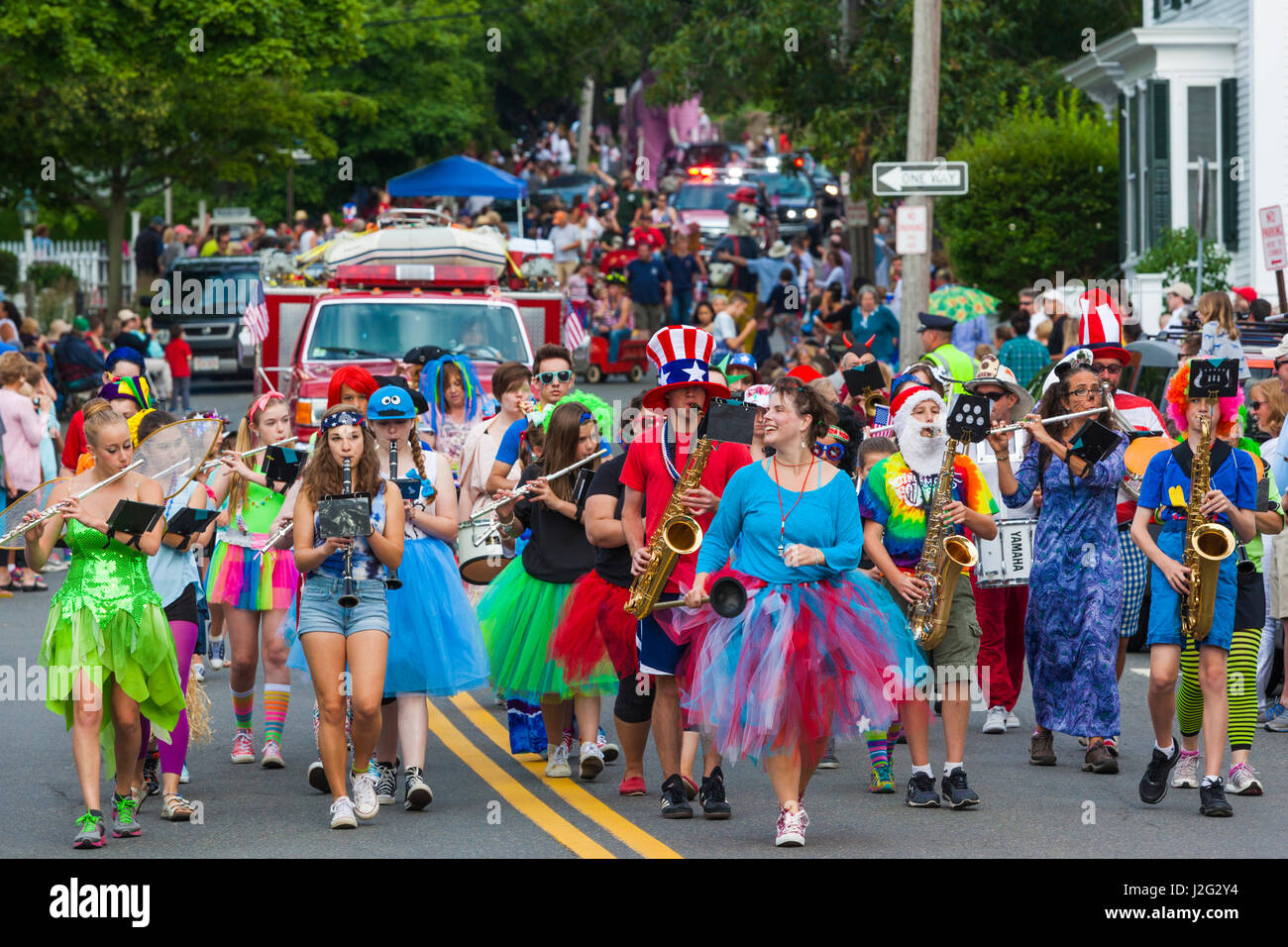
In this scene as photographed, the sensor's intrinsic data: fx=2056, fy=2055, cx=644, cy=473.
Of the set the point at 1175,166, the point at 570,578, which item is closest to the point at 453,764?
the point at 570,578

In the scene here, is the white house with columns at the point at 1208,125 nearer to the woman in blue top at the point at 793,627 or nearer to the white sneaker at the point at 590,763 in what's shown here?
the white sneaker at the point at 590,763

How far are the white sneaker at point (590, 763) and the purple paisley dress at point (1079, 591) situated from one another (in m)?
2.27

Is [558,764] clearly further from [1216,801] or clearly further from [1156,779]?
[1216,801]

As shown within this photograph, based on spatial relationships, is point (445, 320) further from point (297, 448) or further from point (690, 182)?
point (690, 182)

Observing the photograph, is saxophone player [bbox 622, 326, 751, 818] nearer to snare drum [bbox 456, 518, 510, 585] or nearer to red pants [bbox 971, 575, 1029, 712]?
snare drum [bbox 456, 518, 510, 585]

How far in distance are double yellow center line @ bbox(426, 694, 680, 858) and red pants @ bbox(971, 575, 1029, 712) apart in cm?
259

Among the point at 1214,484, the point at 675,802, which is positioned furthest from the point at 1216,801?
the point at 675,802

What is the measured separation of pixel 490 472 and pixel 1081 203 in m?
21.2

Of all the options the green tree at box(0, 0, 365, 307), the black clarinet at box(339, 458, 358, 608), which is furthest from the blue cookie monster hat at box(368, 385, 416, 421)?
the green tree at box(0, 0, 365, 307)

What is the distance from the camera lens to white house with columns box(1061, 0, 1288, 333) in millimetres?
26641

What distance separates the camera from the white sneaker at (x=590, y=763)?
9953 mm

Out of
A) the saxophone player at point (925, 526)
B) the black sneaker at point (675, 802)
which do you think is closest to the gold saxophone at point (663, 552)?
the black sneaker at point (675, 802)

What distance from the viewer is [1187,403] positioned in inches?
365

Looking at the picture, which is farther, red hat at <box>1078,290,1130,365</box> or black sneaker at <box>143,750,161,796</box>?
red hat at <box>1078,290,1130,365</box>
